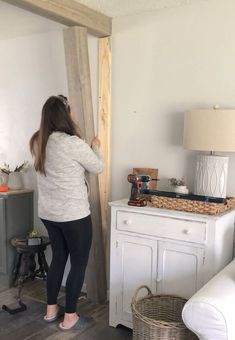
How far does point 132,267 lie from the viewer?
240 centimetres

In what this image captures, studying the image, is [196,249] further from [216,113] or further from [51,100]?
[51,100]

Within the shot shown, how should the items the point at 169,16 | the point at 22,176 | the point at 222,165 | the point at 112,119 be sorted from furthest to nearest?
the point at 22,176 → the point at 112,119 → the point at 169,16 → the point at 222,165

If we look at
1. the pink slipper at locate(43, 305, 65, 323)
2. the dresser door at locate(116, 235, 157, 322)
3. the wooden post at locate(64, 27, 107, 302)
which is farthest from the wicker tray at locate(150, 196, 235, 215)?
the pink slipper at locate(43, 305, 65, 323)

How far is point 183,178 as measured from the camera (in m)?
2.66

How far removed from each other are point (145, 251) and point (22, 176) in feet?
5.50

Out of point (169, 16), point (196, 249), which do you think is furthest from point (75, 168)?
point (169, 16)

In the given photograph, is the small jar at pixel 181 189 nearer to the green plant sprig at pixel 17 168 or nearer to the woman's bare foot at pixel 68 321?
the woman's bare foot at pixel 68 321

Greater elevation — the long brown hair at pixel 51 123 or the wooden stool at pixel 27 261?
the long brown hair at pixel 51 123

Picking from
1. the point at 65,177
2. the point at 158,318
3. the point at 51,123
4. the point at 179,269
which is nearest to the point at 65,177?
the point at 65,177

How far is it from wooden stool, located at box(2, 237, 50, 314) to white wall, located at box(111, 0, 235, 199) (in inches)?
32.1

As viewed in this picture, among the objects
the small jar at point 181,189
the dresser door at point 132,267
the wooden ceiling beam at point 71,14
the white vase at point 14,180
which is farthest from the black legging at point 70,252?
the wooden ceiling beam at point 71,14

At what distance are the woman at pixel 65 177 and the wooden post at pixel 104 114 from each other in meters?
0.50

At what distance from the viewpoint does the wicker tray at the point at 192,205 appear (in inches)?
84.6

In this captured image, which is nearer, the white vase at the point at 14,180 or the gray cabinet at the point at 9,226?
the gray cabinet at the point at 9,226
